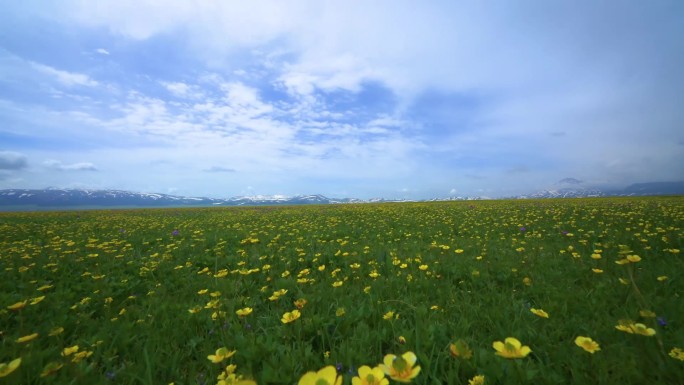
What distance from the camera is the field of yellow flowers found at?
6.81 feet

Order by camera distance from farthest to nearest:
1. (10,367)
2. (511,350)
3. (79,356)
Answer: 1. (79,356)
2. (10,367)
3. (511,350)

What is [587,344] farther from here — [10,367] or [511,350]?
[10,367]

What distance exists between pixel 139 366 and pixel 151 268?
375 centimetres

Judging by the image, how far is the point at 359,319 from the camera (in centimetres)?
312

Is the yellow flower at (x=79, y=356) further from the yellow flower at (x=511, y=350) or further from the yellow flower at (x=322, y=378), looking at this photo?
the yellow flower at (x=511, y=350)

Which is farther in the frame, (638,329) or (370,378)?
(638,329)

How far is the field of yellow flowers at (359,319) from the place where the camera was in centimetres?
208

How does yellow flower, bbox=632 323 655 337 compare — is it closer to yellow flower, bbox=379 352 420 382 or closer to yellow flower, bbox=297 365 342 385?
yellow flower, bbox=379 352 420 382

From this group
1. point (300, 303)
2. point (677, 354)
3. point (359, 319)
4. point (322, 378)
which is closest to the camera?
point (322, 378)

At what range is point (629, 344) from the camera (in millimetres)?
2354

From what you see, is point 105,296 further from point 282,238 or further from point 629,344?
point 629,344

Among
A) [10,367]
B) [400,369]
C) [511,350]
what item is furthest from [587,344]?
[10,367]

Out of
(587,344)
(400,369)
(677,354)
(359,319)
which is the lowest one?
(359,319)

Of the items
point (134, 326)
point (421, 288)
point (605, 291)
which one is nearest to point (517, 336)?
point (421, 288)
